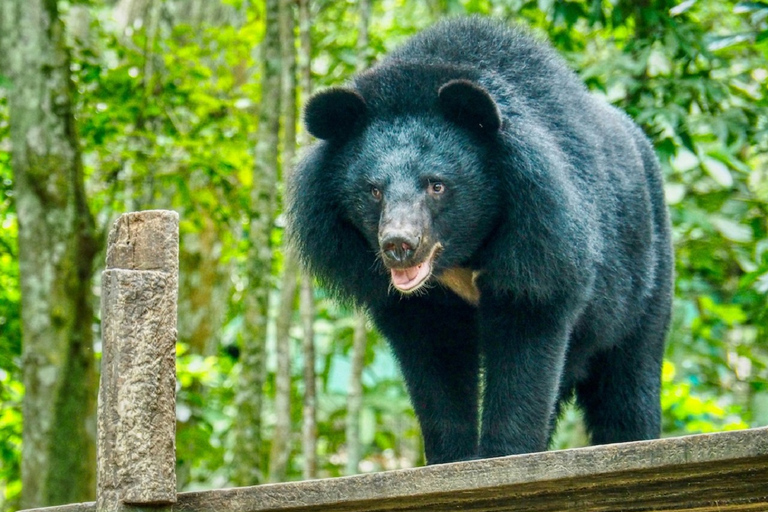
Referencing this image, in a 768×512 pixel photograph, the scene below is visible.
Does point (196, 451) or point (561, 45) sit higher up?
point (561, 45)

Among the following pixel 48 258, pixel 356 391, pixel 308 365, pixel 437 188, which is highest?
pixel 48 258

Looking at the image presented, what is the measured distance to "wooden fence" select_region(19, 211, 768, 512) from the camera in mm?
2297

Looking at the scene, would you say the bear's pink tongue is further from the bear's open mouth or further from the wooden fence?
the wooden fence

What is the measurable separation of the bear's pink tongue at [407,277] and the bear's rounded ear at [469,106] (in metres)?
0.55

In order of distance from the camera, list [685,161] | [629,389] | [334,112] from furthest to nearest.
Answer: [685,161] → [629,389] → [334,112]

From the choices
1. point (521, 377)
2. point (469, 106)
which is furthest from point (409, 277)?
point (469, 106)

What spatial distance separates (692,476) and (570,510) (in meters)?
0.41

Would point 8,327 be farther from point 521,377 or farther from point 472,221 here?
point 521,377

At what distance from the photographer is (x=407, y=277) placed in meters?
3.36

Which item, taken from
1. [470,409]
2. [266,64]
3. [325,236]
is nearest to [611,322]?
[470,409]

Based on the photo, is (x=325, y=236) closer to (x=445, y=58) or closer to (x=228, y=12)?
(x=445, y=58)

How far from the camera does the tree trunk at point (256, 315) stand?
5.62 m

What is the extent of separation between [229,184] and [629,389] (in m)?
2.74

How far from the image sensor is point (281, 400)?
5.95 meters
